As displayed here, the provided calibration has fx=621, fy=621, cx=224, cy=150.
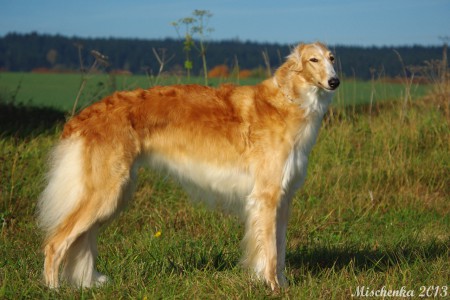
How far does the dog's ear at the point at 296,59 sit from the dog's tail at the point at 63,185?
1726 millimetres

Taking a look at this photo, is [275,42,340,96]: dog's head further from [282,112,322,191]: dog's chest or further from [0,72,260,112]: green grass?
[0,72,260,112]: green grass

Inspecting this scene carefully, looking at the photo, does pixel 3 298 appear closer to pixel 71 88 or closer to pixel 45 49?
pixel 71 88

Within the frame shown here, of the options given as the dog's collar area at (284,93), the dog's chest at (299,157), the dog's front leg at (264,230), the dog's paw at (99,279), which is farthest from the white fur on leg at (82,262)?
the dog's collar area at (284,93)

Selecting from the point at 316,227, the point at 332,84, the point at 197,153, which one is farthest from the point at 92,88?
the point at 332,84

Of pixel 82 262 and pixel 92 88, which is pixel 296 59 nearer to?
pixel 82 262

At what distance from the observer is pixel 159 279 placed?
4617mm

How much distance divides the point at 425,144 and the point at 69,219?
593 centimetres

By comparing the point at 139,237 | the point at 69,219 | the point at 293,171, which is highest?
the point at 293,171

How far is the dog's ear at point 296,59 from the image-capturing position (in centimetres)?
483

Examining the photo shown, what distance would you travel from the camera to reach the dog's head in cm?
464

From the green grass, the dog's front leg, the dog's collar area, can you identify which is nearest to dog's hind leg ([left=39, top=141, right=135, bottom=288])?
the dog's front leg

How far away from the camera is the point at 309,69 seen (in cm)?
476

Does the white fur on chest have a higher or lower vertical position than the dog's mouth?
lower

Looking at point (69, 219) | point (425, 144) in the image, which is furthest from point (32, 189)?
point (425, 144)
